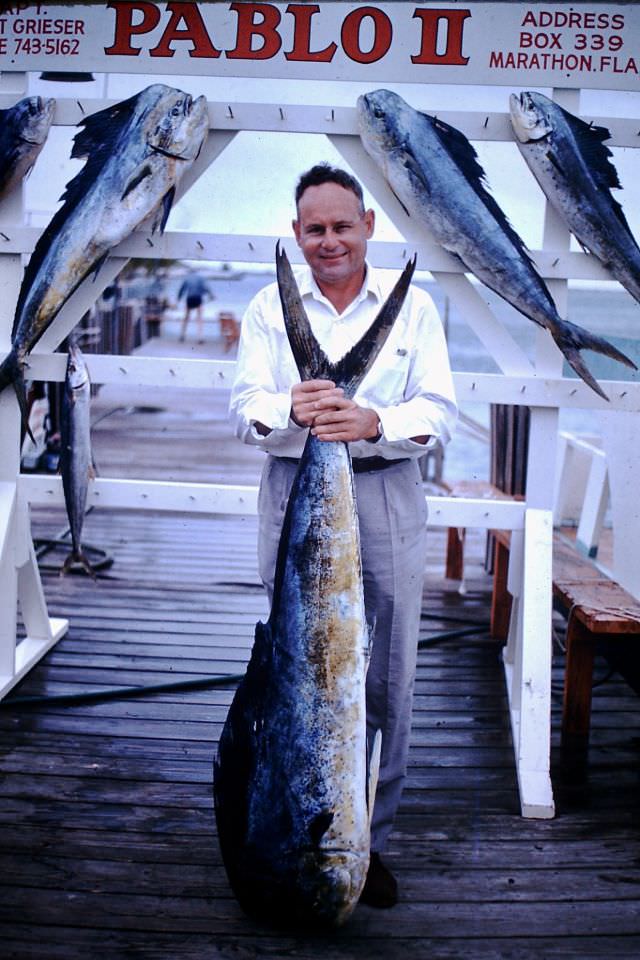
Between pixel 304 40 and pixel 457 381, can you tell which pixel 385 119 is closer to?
pixel 304 40

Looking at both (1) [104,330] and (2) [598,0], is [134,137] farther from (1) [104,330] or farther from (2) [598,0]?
(1) [104,330]

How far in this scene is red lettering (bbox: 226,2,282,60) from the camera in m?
3.18

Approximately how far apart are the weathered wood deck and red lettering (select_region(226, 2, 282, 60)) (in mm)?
2327

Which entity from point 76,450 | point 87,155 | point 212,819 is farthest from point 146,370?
point 212,819

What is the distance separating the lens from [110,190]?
3297 mm

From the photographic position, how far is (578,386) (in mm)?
3305

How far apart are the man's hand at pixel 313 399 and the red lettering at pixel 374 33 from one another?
1.49 m

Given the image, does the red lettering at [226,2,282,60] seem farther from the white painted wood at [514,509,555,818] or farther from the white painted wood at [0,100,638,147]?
the white painted wood at [514,509,555,818]

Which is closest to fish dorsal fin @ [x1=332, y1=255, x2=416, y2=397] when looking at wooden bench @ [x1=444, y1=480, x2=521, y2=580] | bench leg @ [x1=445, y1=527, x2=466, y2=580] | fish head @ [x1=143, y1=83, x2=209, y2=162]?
fish head @ [x1=143, y1=83, x2=209, y2=162]

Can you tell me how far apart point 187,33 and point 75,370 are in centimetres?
119

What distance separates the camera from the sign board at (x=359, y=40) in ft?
10.2

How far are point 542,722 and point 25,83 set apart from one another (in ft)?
9.04

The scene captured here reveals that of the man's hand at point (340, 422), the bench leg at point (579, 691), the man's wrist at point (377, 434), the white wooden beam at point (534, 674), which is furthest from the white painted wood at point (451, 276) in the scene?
the man's hand at point (340, 422)

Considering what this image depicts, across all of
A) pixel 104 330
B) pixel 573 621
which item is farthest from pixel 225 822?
pixel 104 330
